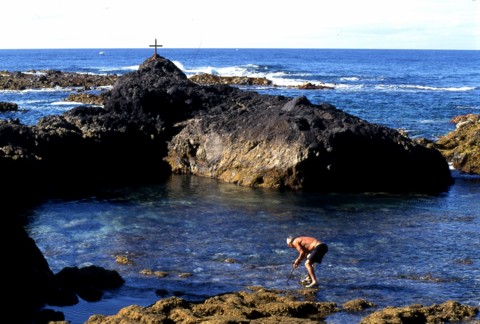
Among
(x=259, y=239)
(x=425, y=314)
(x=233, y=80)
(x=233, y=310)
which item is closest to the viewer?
(x=233, y=310)

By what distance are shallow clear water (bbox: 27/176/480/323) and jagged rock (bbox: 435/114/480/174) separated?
3423 millimetres

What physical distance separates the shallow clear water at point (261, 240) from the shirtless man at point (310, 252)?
1.47 ft

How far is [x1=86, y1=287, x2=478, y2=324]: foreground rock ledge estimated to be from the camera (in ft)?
45.0

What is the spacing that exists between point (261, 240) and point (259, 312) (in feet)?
23.2

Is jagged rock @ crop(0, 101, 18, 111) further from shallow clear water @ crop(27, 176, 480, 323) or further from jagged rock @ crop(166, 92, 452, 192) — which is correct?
shallow clear water @ crop(27, 176, 480, 323)

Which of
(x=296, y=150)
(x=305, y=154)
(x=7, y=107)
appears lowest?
(x=7, y=107)

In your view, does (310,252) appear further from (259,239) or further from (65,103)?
(65,103)

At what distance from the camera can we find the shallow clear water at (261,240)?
17.0 meters

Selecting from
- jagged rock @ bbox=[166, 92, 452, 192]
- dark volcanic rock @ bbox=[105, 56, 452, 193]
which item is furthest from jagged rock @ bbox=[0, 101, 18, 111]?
jagged rock @ bbox=[166, 92, 452, 192]

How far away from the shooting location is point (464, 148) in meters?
34.4

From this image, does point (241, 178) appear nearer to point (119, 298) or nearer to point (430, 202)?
point (430, 202)

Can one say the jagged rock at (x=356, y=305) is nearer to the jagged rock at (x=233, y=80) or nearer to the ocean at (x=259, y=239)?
the ocean at (x=259, y=239)

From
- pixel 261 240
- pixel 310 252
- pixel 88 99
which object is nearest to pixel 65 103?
pixel 88 99

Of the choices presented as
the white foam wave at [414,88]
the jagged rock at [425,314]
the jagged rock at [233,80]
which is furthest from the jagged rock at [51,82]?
the jagged rock at [425,314]
